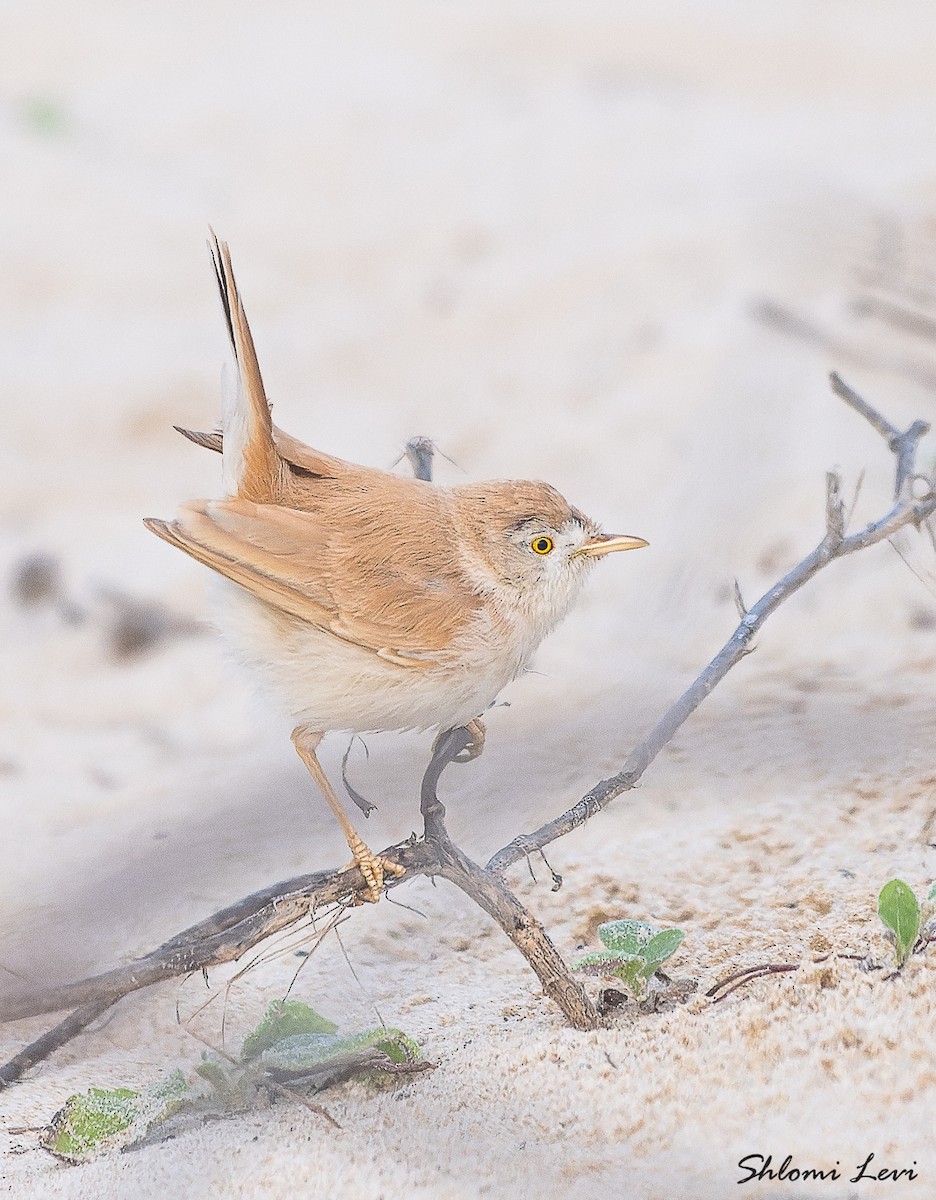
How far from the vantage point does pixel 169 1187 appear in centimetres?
208

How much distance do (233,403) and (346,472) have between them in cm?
26

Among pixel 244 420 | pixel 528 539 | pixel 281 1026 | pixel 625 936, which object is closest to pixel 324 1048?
pixel 281 1026

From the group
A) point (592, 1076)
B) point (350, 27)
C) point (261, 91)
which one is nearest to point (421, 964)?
point (592, 1076)

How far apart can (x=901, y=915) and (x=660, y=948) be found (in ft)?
1.30

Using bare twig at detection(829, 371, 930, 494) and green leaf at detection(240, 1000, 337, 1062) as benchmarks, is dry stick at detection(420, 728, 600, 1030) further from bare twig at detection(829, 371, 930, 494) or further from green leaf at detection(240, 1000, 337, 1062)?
bare twig at detection(829, 371, 930, 494)

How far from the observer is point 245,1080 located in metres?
2.21

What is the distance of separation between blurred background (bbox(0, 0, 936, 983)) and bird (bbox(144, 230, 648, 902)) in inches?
27.8

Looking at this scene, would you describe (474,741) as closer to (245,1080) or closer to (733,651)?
(733,651)

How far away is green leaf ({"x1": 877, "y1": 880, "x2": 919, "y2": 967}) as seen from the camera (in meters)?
2.21

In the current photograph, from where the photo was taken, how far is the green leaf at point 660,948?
89.3 inches

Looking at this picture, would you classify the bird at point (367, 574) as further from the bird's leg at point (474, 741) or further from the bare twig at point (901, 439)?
the bare twig at point (901, 439)

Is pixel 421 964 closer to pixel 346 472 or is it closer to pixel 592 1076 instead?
pixel 592 1076

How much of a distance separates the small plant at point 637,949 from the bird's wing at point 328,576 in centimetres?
57

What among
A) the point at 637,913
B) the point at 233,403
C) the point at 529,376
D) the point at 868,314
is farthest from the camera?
the point at 529,376
